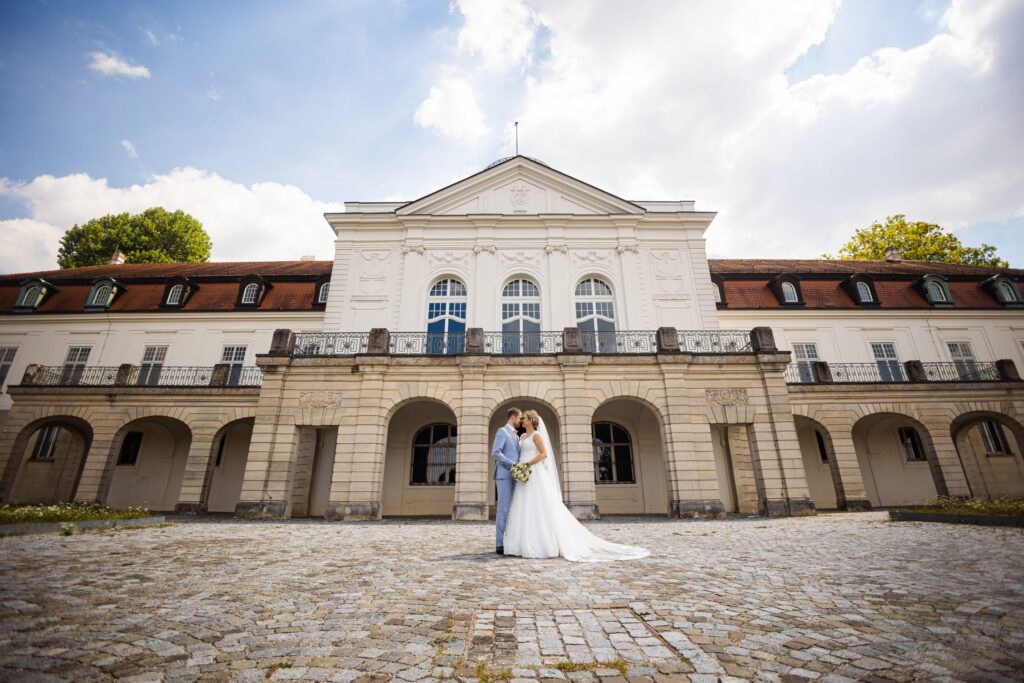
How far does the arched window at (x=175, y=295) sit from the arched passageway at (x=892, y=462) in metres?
32.3

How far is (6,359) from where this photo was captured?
2125cm

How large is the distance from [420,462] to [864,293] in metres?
22.6

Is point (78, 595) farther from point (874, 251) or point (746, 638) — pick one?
point (874, 251)

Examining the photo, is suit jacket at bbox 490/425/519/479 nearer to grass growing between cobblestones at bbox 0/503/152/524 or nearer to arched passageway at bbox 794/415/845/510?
grass growing between cobblestones at bbox 0/503/152/524

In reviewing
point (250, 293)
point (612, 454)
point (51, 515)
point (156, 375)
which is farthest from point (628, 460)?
point (156, 375)

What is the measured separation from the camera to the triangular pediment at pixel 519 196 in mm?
20734

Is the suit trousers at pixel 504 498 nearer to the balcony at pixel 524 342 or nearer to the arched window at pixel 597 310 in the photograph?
the balcony at pixel 524 342

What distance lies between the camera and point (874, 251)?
32.3 m

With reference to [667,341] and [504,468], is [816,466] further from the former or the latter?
[504,468]

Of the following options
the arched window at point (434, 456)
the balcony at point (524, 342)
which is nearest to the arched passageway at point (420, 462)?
the arched window at point (434, 456)

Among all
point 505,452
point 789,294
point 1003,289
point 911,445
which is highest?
point 1003,289

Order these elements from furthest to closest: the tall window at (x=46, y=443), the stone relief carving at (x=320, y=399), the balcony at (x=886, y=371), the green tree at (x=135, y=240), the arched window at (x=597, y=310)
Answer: the green tree at (x=135, y=240)
the tall window at (x=46, y=443)
the balcony at (x=886, y=371)
the arched window at (x=597, y=310)
the stone relief carving at (x=320, y=399)

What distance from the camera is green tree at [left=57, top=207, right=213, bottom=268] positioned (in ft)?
105

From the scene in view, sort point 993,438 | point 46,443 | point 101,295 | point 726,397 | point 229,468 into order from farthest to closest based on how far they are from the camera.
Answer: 1. point 101,295
2. point 46,443
3. point 993,438
4. point 229,468
5. point 726,397
